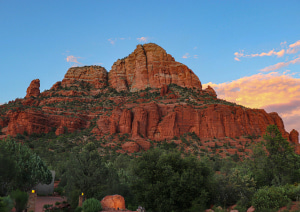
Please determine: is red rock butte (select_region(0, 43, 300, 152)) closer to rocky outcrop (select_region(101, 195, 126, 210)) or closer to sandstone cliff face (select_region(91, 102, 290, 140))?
sandstone cliff face (select_region(91, 102, 290, 140))

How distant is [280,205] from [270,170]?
9151 mm

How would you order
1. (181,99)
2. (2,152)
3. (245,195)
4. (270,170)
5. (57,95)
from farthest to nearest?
(57,95), (181,99), (270,170), (245,195), (2,152)

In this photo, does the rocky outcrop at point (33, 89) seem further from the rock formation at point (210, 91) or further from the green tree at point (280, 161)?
the green tree at point (280, 161)

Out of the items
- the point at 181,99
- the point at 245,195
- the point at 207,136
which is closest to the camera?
the point at 245,195

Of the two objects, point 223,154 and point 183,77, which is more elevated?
point 183,77

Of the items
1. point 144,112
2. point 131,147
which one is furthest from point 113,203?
point 144,112

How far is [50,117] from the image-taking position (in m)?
75.4

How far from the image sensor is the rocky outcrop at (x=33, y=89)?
100250mm

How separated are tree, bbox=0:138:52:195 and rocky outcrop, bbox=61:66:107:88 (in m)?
86.3

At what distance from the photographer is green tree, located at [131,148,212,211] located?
23250 mm

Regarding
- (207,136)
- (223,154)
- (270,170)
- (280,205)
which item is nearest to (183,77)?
(207,136)

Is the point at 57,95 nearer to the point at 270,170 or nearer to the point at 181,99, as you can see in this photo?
the point at 181,99

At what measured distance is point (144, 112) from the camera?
243 ft

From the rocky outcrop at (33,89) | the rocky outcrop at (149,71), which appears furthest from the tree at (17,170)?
the rocky outcrop at (33,89)
